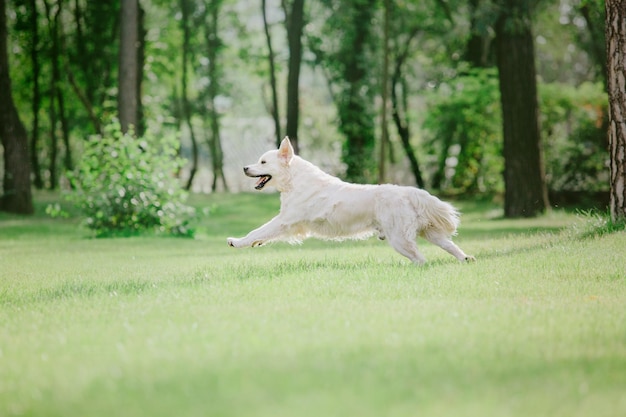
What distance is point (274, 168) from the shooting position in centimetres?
917

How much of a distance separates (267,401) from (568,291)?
383cm

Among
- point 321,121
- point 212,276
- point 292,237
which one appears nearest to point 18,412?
point 212,276

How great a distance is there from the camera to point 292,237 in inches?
360

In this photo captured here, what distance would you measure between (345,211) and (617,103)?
4763mm

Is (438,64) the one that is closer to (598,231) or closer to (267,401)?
(598,231)

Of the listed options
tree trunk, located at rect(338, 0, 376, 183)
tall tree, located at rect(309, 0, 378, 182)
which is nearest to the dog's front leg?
tall tree, located at rect(309, 0, 378, 182)

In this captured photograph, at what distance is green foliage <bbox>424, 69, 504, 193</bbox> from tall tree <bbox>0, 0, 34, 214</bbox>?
13748 millimetres

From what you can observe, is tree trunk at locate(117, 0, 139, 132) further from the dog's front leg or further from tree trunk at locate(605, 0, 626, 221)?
tree trunk at locate(605, 0, 626, 221)

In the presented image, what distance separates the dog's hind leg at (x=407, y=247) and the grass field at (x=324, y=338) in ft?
0.40

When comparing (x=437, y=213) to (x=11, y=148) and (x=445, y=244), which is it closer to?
(x=445, y=244)

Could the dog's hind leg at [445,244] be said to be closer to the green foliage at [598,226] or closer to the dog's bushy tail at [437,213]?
the dog's bushy tail at [437,213]

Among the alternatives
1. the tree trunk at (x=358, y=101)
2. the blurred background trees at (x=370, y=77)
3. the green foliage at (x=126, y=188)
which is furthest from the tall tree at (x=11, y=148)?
the tree trunk at (x=358, y=101)

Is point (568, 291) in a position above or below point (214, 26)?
below

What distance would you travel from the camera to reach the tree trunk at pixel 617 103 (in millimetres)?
10883
